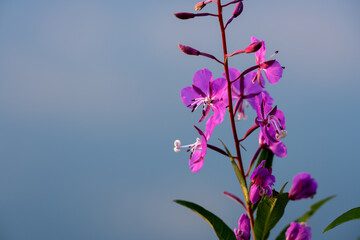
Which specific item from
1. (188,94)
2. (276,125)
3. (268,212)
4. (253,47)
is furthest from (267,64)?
(268,212)

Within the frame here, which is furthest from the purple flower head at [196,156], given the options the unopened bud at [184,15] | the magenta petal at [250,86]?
the unopened bud at [184,15]

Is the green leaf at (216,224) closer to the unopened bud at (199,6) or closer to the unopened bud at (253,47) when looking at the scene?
the unopened bud at (253,47)

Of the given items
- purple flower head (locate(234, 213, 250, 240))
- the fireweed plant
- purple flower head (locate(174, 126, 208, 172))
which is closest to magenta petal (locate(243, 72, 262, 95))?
the fireweed plant

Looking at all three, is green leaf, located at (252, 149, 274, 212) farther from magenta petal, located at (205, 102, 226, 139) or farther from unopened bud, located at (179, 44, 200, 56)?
unopened bud, located at (179, 44, 200, 56)

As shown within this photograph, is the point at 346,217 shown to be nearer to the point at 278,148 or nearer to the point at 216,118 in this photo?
the point at 278,148

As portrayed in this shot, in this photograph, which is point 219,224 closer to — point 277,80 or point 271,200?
point 271,200
